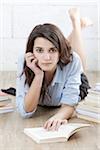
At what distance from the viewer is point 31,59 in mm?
2301

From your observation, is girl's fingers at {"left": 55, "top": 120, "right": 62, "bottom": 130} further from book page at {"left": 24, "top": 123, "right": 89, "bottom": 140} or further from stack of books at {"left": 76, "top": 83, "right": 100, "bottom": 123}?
stack of books at {"left": 76, "top": 83, "right": 100, "bottom": 123}

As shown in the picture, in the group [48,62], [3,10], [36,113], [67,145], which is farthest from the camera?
[3,10]

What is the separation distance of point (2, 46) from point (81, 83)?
174cm

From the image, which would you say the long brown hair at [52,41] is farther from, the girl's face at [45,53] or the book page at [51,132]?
the book page at [51,132]

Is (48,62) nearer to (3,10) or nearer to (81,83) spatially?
(81,83)

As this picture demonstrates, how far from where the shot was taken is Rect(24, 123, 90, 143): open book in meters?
1.99

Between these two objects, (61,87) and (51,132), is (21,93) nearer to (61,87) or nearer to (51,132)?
(61,87)

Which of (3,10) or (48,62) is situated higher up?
(3,10)

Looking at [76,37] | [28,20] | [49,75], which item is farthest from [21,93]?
[28,20]

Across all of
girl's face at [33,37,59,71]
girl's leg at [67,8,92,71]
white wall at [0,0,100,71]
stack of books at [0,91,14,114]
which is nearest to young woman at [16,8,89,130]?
girl's face at [33,37,59,71]

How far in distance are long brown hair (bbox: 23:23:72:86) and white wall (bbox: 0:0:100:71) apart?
1.86 metres

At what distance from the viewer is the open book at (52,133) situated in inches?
78.3

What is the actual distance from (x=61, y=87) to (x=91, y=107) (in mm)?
215

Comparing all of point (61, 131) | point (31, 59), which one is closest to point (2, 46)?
point (31, 59)
